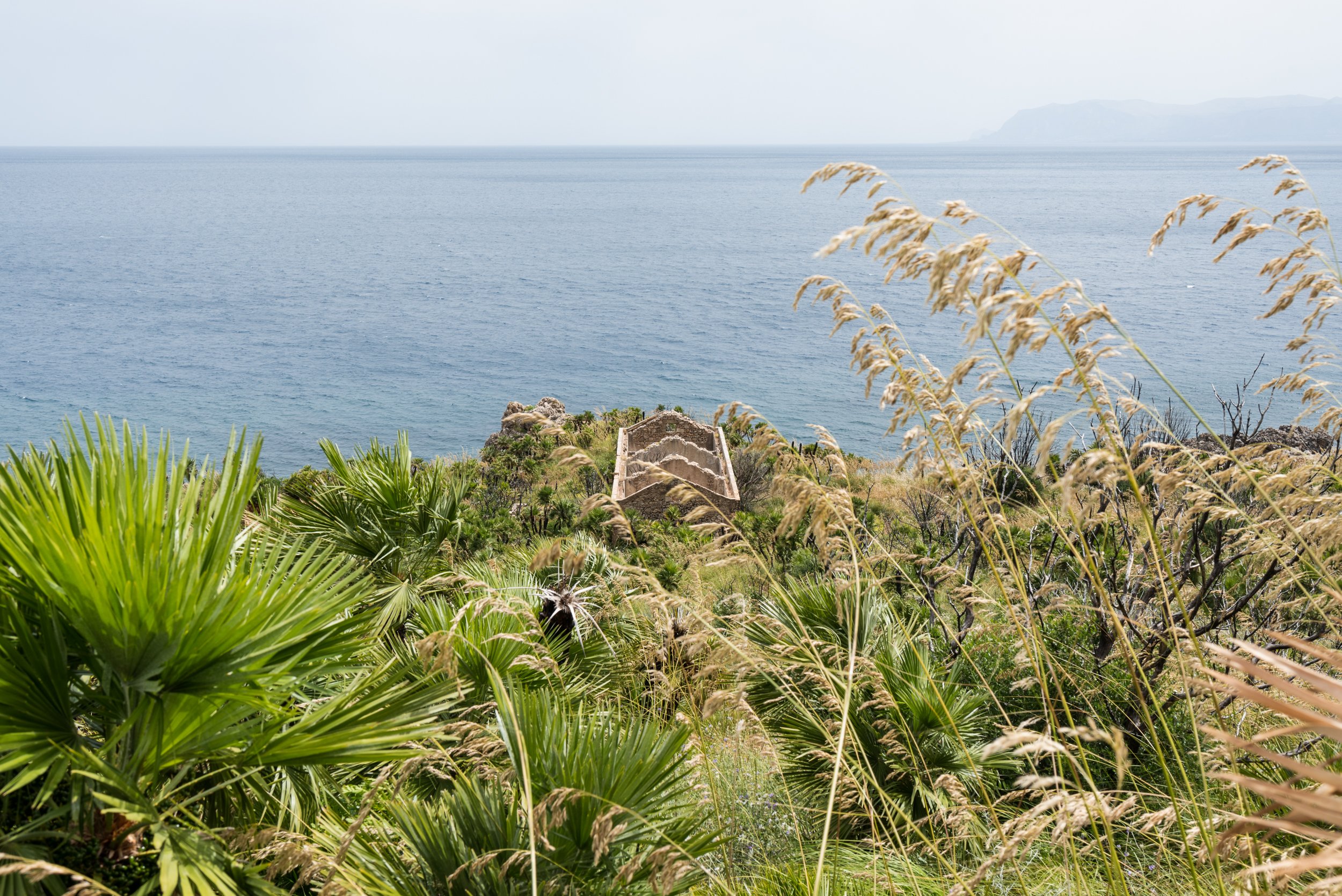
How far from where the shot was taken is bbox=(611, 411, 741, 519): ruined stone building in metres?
13.2

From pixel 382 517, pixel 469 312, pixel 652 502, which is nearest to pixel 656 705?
pixel 382 517

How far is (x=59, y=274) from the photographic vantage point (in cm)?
5988

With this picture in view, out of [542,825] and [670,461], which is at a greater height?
[542,825]

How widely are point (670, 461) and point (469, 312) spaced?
131ft

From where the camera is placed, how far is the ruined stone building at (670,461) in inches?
518

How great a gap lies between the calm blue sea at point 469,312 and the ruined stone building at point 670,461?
611 cm

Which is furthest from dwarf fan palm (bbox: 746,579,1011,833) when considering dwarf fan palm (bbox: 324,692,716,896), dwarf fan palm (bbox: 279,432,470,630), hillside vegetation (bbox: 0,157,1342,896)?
dwarf fan palm (bbox: 279,432,470,630)

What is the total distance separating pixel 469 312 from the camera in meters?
51.5

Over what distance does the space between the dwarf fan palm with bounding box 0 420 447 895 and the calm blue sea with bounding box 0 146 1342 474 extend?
6858 mm

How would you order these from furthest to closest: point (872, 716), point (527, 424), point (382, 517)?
point (527, 424), point (382, 517), point (872, 716)

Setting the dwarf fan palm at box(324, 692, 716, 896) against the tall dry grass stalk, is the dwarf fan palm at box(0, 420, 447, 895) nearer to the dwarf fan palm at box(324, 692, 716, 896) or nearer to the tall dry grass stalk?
the dwarf fan palm at box(324, 692, 716, 896)

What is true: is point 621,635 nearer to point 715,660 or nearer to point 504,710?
point 715,660

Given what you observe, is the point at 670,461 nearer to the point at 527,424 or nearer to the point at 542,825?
the point at 527,424

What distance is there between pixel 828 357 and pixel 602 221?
61.0 meters
